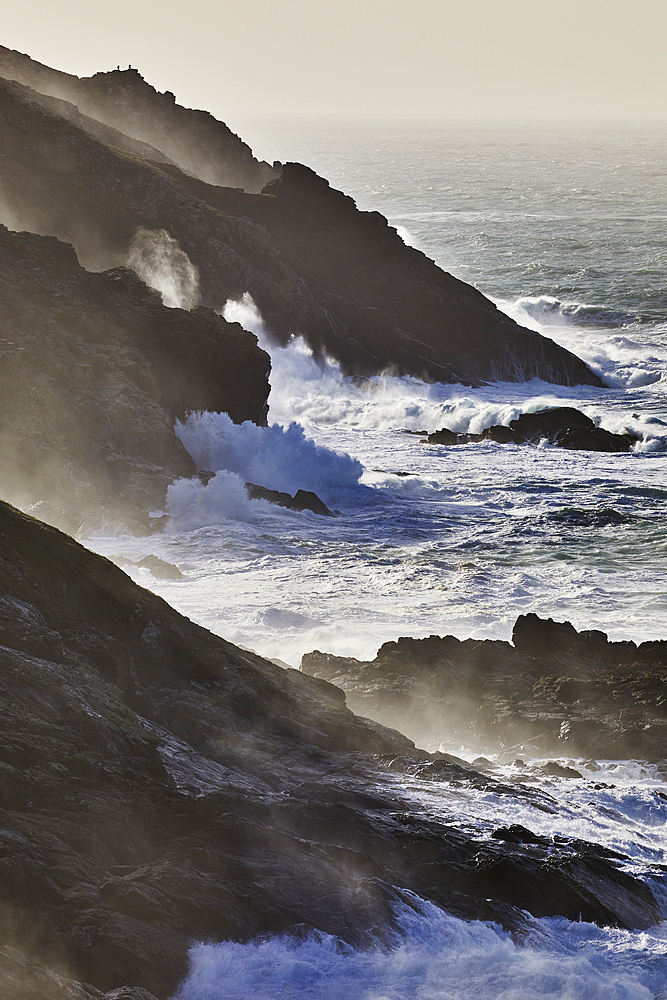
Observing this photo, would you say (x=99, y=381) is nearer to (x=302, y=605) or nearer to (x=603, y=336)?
(x=302, y=605)

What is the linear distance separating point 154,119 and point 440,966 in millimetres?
65050

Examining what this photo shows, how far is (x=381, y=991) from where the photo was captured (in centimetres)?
964

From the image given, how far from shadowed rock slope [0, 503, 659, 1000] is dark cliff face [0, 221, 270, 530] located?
14026 millimetres

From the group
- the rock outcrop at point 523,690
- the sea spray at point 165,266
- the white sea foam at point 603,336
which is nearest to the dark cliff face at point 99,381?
the sea spray at point 165,266

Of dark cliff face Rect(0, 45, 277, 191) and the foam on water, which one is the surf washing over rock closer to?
the foam on water

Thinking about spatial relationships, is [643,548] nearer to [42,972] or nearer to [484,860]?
[484,860]

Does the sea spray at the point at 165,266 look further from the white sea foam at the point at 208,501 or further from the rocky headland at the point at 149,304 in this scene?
the white sea foam at the point at 208,501

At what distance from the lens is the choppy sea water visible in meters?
10.1

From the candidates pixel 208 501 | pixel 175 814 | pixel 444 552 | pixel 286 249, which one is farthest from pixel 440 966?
pixel 286 249

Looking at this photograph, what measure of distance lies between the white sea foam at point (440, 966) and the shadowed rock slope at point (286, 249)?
37.1 m

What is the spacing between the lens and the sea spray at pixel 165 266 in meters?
43.8

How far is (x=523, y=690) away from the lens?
17.7 meters

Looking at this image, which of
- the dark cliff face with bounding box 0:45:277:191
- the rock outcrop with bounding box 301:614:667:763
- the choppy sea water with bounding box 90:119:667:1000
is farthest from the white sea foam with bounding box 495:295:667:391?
the rock outcrop with bounding box 301:614:667:763

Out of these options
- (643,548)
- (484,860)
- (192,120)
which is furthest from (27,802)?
(192,120)
